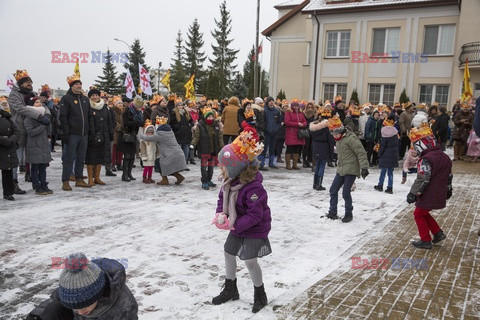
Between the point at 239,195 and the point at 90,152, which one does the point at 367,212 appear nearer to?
the point at 239,195

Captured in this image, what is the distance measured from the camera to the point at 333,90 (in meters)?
29.6

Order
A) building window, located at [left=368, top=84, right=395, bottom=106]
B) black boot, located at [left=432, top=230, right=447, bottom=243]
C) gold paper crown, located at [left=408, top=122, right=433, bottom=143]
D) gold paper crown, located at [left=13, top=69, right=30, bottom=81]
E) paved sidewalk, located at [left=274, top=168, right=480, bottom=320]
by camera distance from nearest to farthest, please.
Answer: paved sidewalk, located at [left=274, top=168, right=480, bottom=320], gold paper crown, located at [left=408, top=122, right=433, bottom=143], black boot, located at [left=432, top=230, right=447, bottom=243], gold paper crown, located at [left=13, top=69, right=30, bottom=81], building window, located at [left=368, top=84, right=395, bottom=106]

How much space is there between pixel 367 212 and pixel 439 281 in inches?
130

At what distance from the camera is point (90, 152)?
9359 millimetres

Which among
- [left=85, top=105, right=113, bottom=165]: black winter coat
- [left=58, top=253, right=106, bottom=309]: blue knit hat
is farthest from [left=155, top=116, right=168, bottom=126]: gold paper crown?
[left=58, top=253, right=106, bottom=309]: blue knit hat

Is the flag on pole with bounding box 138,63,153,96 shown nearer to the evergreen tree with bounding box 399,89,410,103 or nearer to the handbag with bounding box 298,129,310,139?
the handbag with bounding box 298,129,310,139

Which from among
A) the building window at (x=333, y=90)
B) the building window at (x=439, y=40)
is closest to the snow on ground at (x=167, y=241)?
the building window at (x=439, y=40)

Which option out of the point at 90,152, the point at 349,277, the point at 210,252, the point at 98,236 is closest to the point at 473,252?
the point at 349,277

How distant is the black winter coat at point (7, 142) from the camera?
7.53 metres

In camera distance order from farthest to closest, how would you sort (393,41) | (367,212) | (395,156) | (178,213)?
(393,41), (395,156), (367,212), (178,213)

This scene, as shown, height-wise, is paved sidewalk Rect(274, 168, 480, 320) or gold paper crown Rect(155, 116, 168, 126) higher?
gold paper crown Rect(155, 116, 168, 126)

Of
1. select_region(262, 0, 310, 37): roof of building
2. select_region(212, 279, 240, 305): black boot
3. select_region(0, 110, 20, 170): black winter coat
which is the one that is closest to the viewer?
select_region(212, 279, 240, 305): black boot

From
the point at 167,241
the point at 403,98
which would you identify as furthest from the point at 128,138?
the point at 403,98

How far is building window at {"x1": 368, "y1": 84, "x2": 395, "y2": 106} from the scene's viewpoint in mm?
27703
